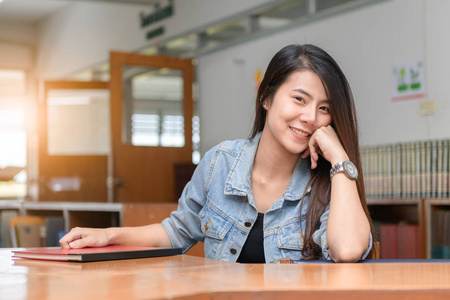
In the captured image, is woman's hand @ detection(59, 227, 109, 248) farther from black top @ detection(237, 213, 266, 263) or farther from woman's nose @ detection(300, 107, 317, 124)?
woman's nose @ detection(300, 107, 317, 124)

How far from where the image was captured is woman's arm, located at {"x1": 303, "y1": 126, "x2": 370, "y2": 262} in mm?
1487

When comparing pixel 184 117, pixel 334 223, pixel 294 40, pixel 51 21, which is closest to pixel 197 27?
pixel 184 117

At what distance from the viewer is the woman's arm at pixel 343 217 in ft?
4.88

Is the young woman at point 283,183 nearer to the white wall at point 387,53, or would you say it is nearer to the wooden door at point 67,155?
the white wall at point 387,53

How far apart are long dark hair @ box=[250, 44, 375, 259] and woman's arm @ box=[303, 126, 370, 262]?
0.07m

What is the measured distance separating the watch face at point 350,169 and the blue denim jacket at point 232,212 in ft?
0.44

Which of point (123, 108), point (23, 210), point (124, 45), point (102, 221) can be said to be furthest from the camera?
point (124, 45)

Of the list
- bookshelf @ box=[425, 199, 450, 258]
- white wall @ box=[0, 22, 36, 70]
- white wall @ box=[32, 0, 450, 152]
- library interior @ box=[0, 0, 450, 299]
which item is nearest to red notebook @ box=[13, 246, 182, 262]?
library interior @ box=[0, 0, 450, 299]

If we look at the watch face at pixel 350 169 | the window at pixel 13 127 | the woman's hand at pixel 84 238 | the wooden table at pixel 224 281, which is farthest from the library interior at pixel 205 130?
the window at pixel 13 127

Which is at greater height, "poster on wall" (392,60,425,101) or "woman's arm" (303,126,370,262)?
"poster on wall" (392,60,425,101)

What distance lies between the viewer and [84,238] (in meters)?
1.56

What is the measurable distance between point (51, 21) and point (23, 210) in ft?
20.5

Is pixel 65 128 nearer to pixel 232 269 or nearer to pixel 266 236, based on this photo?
pixel 266 236

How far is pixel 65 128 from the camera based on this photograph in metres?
8.91
